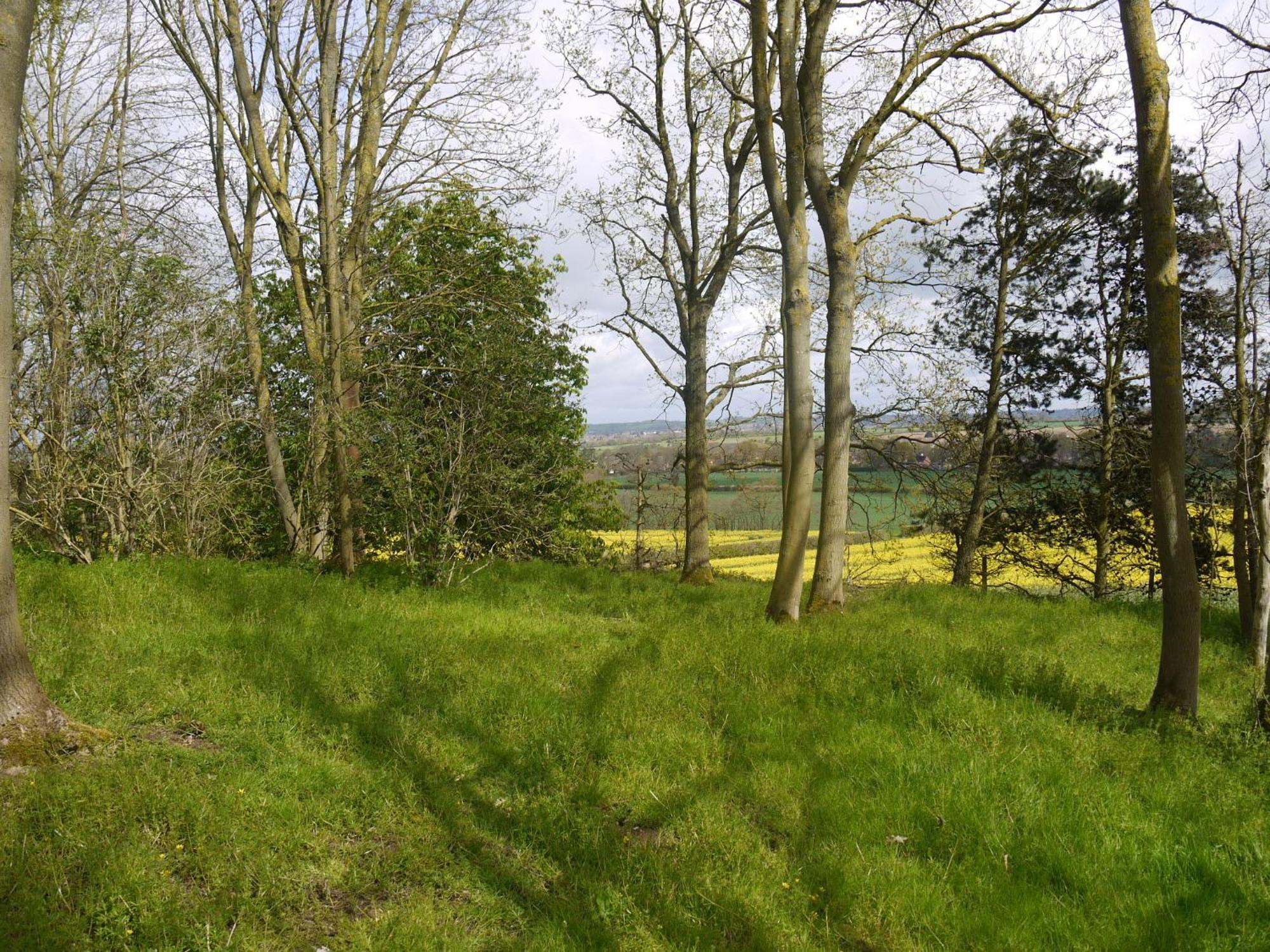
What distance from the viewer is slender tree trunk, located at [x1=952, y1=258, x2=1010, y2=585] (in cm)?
1691

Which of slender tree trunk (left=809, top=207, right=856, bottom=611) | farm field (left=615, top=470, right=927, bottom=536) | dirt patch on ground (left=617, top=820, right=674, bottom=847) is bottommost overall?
dirt patch on ground (left=617, top=820, right=674, bottom=847)

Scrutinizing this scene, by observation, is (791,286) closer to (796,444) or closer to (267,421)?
(796,444)

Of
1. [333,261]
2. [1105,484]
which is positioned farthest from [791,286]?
[1105,484]

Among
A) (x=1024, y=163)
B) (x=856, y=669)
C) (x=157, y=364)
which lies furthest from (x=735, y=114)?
(x=856, y=669)

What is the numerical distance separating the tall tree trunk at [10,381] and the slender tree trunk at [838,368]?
759cm

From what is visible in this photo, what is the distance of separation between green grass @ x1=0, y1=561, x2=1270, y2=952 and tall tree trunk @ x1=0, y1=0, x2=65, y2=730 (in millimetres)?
530

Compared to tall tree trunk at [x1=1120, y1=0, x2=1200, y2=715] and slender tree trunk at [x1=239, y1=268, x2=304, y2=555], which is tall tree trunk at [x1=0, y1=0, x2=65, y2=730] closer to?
slender tree trunk at [x1=239, y1=268, x2=304, y2=555]

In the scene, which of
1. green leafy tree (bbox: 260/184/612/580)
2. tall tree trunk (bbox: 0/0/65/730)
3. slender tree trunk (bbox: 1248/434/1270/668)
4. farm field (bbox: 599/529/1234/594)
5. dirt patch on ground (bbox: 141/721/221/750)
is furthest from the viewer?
farm field (bbox: 599/529/1234/594)

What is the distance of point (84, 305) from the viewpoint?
9.07 m

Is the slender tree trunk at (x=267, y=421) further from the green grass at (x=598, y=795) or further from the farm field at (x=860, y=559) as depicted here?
the farm field at (x=860, y=559)

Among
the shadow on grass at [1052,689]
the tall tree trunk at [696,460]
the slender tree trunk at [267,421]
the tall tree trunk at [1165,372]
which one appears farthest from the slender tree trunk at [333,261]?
the tall tree trunk at [1165,372]

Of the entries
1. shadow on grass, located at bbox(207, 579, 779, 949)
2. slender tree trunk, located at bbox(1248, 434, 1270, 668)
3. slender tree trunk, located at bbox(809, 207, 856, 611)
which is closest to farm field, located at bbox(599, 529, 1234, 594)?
slender tree trunk, located at bbox(809, 207, 856, 611)

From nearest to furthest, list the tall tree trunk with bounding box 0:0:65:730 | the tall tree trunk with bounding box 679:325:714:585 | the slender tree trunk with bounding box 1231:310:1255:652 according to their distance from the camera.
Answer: the tall tree trunk with bounding box 0:0:65:730 < the slender tree trunk with bounding box 1231:310:1255:652 < the tall tree trunk with bounding box 679:325:714:585

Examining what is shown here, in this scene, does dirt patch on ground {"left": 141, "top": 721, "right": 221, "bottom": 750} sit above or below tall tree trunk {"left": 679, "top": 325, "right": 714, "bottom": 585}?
below
